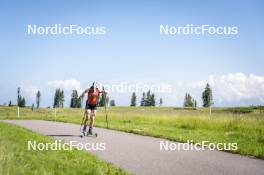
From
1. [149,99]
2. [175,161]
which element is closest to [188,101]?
[149,99]

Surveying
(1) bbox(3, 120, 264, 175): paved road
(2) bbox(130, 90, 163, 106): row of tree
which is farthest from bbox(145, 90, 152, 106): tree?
(1) bbox(3, 120, 264, 175): paved road

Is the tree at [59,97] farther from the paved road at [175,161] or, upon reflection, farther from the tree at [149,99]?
the paved road at [175,161]

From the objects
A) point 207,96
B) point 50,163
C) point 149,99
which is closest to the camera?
point 50,163

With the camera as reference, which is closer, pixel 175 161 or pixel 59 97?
pixel 175 161

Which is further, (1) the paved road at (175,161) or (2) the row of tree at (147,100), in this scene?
(2) the row of tree at (147,100)

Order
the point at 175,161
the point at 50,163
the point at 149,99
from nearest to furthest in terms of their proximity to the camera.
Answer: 1. the point at 50,163
2. the point at 175,161
3. the point at 149,99

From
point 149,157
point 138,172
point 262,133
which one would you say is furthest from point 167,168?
point 262,133

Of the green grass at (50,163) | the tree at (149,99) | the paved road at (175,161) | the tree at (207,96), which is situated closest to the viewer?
the green grass at (50,163)

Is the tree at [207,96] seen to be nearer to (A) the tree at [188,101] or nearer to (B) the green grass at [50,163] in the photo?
(A) the tree at [188,101]

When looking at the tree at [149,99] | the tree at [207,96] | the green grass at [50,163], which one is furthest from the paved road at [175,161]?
the tree at [149,99]

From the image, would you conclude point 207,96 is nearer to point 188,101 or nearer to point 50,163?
point 188,101

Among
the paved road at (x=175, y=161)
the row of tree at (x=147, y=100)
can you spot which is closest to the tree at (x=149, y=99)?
the row of tree at (x=147, y=100)

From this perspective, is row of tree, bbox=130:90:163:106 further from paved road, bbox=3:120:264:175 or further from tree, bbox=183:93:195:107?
paved road, bbox=3:120:264:175

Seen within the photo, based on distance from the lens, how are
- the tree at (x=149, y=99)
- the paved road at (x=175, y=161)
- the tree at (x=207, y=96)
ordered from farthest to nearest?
the tree at (x=149, y=99) → the tree at (x=207, y=96) → the paved road at (x=175, y=161)
